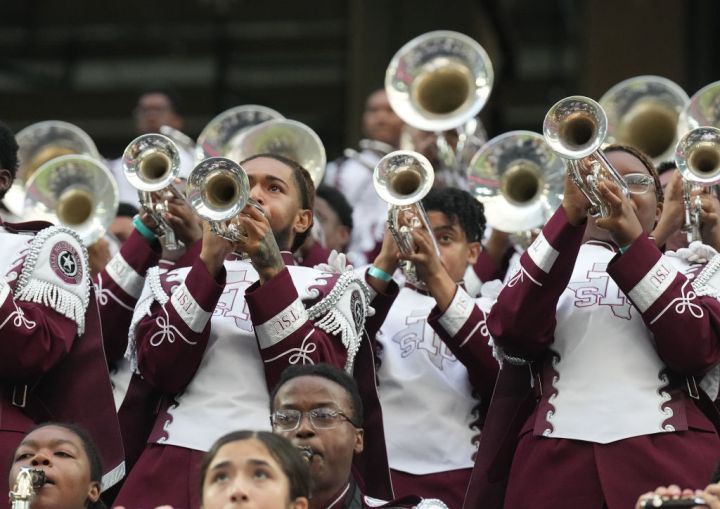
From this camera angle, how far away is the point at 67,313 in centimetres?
661

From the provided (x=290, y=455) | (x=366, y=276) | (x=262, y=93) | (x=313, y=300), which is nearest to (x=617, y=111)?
(x=366, y=276)

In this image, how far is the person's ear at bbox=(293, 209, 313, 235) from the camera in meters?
7.17

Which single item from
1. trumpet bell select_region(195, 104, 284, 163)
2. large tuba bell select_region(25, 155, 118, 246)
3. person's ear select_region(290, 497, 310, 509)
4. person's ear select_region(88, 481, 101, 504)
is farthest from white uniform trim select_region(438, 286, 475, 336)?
trumpet bell select_region(195, 104, 284, 163)

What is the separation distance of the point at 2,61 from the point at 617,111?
8.62 metres

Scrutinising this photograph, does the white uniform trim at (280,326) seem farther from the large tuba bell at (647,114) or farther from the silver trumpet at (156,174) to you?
the large tuba bell at (647,114)

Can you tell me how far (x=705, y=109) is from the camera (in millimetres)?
8820

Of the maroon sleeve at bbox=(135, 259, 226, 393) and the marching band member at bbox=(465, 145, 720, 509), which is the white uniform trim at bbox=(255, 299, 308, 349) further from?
the marching band member at bbox=(465, 145, 720, 509)

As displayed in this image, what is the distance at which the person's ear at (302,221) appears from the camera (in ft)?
23.5

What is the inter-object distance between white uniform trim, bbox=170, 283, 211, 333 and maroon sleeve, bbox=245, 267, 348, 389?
16cm

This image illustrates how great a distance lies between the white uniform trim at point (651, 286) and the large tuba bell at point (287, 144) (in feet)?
10.3

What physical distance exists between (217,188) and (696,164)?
6.17ft

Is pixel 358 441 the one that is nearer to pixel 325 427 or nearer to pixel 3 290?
pixel 325 427

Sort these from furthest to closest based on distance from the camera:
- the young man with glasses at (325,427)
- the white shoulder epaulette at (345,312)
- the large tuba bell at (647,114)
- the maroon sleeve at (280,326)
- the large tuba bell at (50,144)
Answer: the large tuba bell at (50,144), the large tuba bell at (647,114), the white shoulder epaulette at (345,312), the maroon sleeve at (280,326), the young man with glasses at (325,427)

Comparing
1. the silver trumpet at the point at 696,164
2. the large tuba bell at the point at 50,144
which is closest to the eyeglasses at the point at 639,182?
the silver trumpet at the point at 696,164
